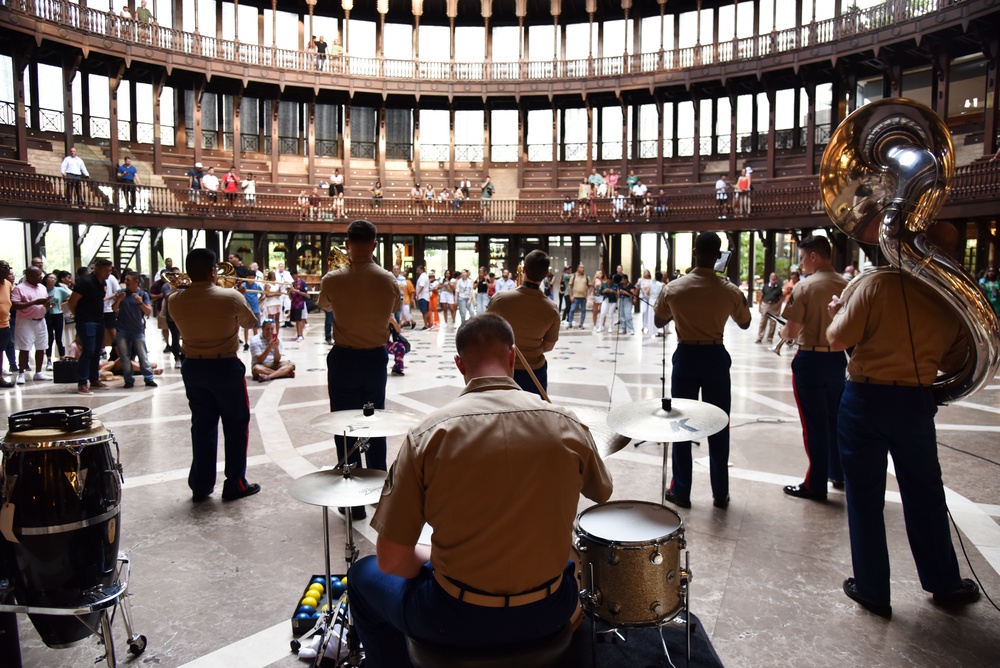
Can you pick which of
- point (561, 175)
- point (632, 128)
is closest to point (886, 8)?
point (632, 128)

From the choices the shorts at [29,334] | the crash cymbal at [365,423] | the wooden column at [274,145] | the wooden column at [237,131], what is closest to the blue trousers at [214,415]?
the crash cymbal at [365,423]

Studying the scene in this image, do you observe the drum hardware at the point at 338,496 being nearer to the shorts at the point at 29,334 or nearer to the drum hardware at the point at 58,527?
the drum hardware at the point at 58,527

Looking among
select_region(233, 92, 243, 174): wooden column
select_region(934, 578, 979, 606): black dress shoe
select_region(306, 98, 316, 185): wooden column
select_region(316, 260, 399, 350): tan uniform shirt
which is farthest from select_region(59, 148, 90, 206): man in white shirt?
select_region(934, 578, 979, 606): black dress shoe

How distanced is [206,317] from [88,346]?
237 inches

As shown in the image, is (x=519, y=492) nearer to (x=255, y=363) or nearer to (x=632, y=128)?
(x=255, y=363)

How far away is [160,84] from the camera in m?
24.7

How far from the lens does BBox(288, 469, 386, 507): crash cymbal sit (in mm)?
2865

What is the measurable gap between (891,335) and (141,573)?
13.9ft

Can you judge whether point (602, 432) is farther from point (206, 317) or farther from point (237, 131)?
point (237, 131)

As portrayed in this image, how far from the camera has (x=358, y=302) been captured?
4812mm

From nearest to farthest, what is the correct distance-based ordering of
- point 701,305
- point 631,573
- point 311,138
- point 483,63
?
point 631,573 < point 701,305 < point 311,138 < point 483,63

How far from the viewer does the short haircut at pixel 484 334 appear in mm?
2350

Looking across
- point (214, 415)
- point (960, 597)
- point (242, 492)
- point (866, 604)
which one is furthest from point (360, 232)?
point (960, 597)

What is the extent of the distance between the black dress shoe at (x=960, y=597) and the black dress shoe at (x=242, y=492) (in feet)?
14.6
